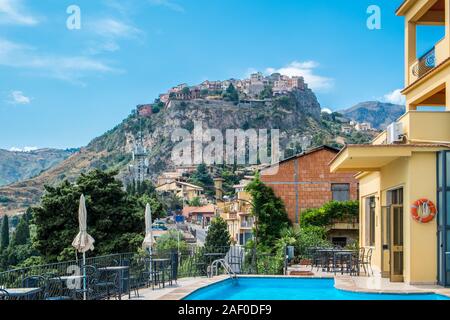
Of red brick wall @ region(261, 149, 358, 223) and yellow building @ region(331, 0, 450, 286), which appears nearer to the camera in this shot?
yellow building @ region(331, 0, 450, 286)

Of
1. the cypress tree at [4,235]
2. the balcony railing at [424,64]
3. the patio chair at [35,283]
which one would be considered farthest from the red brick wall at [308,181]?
the cypress tree at [4,235]

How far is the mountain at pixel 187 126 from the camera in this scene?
12581 centimetres

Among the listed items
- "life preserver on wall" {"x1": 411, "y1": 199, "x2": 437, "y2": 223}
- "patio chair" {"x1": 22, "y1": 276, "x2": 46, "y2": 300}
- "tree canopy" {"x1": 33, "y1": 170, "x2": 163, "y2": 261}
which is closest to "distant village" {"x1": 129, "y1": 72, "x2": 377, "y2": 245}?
"tree canopy" {"x1": 33, "y1": 170, "x2": 163, "y2": 261}

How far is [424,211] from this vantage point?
1179 cm

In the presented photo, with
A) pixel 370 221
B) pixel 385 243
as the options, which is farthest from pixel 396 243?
pixel 370 221

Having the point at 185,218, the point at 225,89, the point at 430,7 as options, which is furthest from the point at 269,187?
the point at 225,89

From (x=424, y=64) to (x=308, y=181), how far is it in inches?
615

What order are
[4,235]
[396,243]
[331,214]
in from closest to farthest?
[396,243], [331,214], [4,235]

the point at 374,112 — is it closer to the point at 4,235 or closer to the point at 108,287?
the point at 4,235

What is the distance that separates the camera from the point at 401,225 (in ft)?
42.3

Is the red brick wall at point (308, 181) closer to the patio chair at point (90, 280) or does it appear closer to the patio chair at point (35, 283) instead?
the patio chair at point (90, 280)

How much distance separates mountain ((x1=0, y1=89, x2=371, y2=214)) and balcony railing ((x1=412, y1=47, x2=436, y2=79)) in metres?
95.9

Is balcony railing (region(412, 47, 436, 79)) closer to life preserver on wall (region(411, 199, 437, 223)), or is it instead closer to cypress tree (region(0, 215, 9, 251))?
life preserver on wall (region(411, 199, 437, 223))

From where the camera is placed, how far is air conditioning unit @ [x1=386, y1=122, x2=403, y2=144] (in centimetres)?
1292
